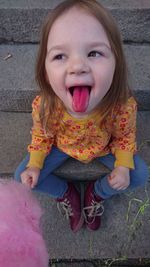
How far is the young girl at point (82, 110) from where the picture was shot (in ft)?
4.80

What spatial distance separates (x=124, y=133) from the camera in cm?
182

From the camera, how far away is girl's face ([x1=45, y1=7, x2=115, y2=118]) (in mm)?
1439

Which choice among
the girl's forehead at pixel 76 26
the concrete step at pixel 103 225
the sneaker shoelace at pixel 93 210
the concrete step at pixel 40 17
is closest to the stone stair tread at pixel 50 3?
the concrete step at pixel 40 17

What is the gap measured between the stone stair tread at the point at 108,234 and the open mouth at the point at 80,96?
0.91m

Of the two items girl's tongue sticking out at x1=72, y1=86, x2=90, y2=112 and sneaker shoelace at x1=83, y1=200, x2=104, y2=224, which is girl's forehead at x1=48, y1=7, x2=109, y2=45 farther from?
sneaker shoelace at x1=83, y1=200, x2=104, y2=224

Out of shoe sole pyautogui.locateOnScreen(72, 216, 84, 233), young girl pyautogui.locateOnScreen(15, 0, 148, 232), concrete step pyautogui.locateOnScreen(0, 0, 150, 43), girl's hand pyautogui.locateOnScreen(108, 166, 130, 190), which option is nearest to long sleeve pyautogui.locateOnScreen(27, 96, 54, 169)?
young girl pyautogui.locateOnScreen(15, 0, 148, 232)

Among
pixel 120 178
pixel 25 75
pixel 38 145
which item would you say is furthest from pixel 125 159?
pixel 25 75

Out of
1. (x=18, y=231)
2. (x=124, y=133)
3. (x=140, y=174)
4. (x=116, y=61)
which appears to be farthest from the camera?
(x=140, y=174)

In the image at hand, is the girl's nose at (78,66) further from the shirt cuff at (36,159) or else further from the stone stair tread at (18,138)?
the stone stair tread at (18,138)

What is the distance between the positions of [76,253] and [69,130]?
0.72 m

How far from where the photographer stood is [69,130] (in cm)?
181

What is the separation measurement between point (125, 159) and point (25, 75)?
2.99 feet

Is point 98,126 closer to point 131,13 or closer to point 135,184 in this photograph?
point 135,184

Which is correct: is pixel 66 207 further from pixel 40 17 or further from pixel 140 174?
pixel 40 17
